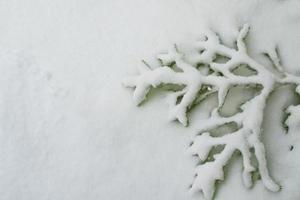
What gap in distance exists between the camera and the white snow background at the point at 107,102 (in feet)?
4.60

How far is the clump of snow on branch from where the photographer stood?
4.48ft

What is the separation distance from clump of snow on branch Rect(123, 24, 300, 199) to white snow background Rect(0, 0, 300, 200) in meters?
0.04

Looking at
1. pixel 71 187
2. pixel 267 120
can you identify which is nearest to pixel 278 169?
pixel 267 120

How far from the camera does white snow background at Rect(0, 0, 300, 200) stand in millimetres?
1402

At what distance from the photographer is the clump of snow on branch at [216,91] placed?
4.48 ft

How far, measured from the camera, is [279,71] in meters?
1.47

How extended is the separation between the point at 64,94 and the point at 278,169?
2.17 feet

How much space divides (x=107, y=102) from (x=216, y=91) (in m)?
0.32

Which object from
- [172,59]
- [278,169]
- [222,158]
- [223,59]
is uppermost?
[172,59]

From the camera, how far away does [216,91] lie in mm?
1444

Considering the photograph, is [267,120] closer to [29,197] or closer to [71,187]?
[71,187]

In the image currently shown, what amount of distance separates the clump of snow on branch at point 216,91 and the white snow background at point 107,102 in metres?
0.04

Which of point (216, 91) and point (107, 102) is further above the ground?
point (107, 102)

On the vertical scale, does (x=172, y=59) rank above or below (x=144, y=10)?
below
